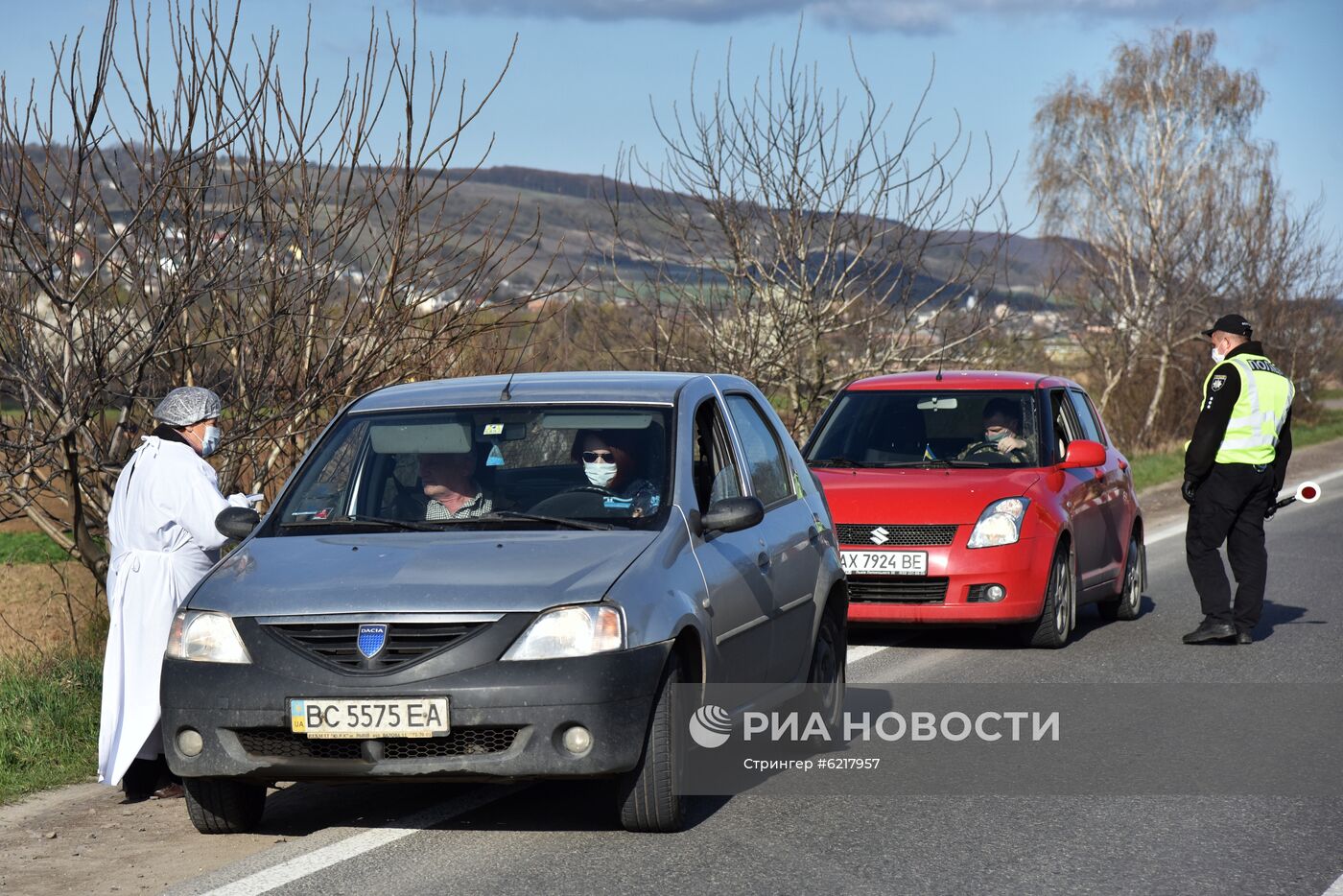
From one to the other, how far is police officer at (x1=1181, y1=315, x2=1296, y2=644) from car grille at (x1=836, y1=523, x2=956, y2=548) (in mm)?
1528

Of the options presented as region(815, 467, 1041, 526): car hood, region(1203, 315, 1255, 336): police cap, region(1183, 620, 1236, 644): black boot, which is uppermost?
region(1203, 315, 1255, 336): police cap

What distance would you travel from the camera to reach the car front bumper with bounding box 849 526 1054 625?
10.2 m

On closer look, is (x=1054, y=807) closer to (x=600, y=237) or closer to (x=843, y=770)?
(x=843, y=770)

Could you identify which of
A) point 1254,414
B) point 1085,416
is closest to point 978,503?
point 1254,414

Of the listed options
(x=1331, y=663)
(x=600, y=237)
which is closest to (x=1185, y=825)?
(x=1331, y=663)

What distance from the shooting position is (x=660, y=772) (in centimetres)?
577

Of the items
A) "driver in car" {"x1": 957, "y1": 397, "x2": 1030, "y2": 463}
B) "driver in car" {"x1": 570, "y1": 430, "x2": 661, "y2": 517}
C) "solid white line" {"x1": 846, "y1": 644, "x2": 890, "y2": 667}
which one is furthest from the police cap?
"driver in car" {"x1": 570, "y1": 430, "x2": 661, "y2": 517}

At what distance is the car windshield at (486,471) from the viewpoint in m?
6.41

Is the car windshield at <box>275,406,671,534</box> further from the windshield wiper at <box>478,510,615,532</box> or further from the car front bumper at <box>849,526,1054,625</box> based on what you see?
the car front bumper at <box>849,526,1054,625</box>

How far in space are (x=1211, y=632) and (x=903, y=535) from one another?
6.52 feet

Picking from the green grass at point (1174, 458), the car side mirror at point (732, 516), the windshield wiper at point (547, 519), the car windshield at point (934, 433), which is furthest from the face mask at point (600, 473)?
the green grass at point (1174, 458)

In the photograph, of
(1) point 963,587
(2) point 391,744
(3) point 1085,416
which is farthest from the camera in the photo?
(3) point 1085,416

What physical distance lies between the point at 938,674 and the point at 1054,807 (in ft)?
10.3

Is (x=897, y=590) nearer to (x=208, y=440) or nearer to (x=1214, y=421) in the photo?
(x=1214, y=421)
